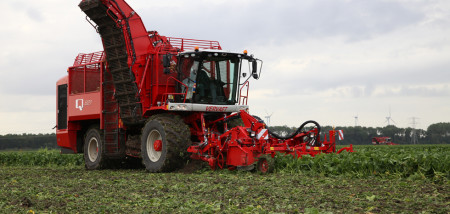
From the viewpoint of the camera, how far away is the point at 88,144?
15.6 meters

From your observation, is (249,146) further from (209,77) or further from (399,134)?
(399,134)

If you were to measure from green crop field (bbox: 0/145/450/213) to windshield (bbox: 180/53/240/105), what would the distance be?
2.29 meters

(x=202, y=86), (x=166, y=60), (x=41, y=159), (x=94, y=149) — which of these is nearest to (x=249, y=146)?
(x=202, y=86)

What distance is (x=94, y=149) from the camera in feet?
51.2

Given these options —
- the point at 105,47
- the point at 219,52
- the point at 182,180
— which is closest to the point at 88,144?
the point at 105,47

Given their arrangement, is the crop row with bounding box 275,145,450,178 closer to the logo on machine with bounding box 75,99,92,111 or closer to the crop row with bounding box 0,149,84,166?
the logo on machine with bounding box 75,99,92,111

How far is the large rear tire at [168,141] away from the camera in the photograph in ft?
38.8

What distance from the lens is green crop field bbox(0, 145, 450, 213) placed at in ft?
20.2

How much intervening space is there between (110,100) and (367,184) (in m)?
8.36

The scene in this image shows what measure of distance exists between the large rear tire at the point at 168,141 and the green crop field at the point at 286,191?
4.18 ft

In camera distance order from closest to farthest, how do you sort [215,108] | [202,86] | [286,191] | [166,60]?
[286,191], [166,60], [215,108], [202,86]

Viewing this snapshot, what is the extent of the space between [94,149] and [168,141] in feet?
15.4

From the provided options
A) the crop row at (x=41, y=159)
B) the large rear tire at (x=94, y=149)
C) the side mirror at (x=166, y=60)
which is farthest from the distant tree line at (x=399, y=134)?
the side mirror at (x=166, y=60)

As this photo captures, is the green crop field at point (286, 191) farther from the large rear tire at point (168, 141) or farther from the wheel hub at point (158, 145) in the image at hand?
the wheel hub at point (158, 145)
